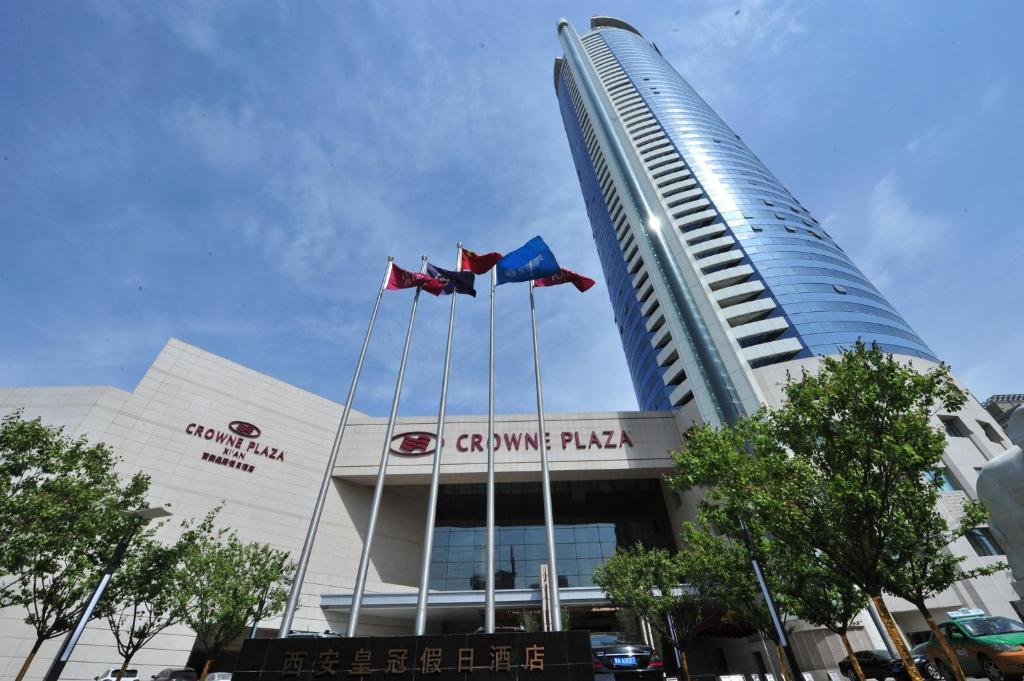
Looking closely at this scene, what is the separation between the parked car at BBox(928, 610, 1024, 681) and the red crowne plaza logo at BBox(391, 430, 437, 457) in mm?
32973

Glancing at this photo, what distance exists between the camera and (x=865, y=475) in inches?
456

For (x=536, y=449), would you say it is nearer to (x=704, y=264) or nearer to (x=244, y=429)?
(x=244, y=429)

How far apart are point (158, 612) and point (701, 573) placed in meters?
24.5

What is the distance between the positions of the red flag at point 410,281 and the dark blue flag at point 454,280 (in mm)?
289

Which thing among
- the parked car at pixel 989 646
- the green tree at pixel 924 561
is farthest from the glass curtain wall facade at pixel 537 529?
the green tree at pixel 924 561

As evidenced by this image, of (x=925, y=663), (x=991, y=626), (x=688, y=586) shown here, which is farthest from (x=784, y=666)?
(x=688, y=586)

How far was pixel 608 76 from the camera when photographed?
94.8m

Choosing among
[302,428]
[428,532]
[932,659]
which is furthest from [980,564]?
[302,428]

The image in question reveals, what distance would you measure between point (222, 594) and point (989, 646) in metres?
28.1

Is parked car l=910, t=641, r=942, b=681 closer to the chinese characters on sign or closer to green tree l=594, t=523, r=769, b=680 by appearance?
green tree l=594, t=523, r=769, b=680

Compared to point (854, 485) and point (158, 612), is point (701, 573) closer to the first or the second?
point (854, 485)

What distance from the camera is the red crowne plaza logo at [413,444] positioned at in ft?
130

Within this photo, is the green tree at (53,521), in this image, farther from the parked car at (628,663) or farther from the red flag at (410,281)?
the parked car at (628,663)

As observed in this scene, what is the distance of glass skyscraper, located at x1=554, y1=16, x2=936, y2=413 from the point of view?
1677 inches
